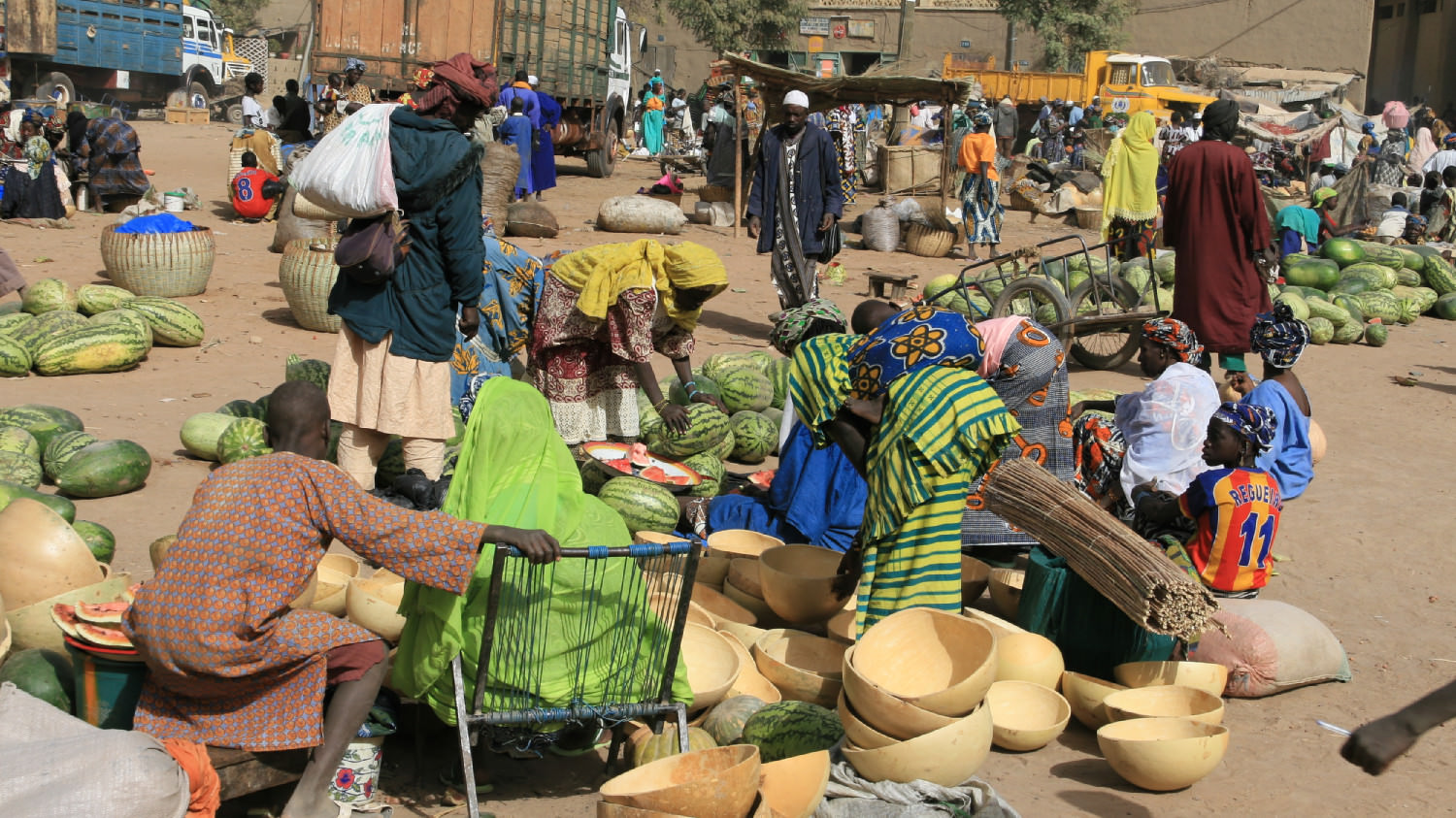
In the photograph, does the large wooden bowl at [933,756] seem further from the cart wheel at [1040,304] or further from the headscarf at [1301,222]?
the headscarf at [1301,222]

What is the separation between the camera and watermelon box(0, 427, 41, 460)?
6137 millimetres

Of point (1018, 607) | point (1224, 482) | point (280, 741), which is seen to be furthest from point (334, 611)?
point (1224, 482)

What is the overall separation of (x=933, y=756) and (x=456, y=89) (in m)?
3.29

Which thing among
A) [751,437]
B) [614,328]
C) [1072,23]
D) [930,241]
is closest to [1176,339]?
[751,437]

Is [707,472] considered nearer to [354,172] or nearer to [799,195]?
[354,172]

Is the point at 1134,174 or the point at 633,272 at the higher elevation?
the point at 1134,174

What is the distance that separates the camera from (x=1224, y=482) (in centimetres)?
497

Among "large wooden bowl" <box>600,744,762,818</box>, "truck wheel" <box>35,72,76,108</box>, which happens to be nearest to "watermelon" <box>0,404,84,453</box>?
"large wooden bowl" <box>600,744,762,818</box>

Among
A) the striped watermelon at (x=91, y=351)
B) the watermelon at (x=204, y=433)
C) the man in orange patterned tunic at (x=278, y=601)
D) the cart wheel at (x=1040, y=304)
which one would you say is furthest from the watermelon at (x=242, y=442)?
the cart wheel at (x=1040, y=304)

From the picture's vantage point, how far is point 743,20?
44.8 m

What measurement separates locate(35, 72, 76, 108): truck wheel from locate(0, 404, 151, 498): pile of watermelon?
20.7 meters

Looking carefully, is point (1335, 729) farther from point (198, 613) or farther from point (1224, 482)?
point (198, 613)

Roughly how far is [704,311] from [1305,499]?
6336 mm

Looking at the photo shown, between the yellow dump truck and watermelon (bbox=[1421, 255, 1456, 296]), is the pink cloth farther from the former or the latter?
the yellow dump truck
